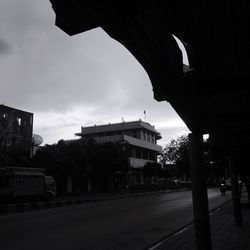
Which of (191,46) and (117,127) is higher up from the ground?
(117,127)

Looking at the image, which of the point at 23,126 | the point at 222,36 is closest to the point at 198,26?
the point at 222,36

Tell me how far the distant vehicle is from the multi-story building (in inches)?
1441

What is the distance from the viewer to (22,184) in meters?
31.6

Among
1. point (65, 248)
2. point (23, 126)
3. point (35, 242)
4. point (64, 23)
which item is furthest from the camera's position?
point (23, 126)

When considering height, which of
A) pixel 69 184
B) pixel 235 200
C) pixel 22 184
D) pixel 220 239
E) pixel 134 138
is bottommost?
pixel 220 239

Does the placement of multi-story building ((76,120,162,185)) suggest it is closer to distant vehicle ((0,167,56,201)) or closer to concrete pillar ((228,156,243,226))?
distant vehicle ((0,167,56,201))

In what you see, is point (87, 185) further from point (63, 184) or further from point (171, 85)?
point (171, 85)

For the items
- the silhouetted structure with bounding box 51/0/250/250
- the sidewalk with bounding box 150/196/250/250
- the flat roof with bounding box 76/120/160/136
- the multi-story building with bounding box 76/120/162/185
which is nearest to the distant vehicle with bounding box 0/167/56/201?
the sidewalk with bounding box 150/196/250/250

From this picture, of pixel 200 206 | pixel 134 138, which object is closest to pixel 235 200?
pixel 200 206

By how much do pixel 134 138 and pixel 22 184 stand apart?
44332 mm

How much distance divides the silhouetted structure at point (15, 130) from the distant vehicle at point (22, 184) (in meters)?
13.1

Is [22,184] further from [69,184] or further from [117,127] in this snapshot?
[117,127]

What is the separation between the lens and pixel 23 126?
171 feet

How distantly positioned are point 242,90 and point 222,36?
1.79m
